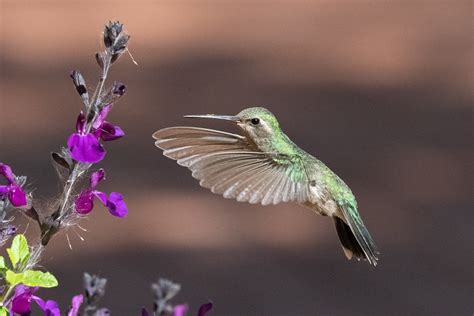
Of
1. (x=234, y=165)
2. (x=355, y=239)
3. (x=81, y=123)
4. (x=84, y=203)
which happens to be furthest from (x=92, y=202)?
(x=355, y=239)

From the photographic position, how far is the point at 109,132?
135cm

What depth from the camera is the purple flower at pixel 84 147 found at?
1.23 metres

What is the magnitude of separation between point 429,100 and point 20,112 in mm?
2961

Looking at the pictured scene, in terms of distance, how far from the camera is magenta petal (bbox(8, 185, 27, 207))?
129 centimetres

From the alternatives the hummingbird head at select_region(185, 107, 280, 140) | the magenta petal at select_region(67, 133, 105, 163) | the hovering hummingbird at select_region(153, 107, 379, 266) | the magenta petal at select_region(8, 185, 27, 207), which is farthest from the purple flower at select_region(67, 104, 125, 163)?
the hummingbird head at select_region(185, 107, 280, 140)

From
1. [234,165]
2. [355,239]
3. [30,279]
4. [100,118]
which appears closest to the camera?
[30,279]

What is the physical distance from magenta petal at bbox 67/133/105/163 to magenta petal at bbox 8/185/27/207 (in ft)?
0.36

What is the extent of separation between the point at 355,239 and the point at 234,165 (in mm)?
318

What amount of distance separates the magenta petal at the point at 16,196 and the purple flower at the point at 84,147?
110 millimetres

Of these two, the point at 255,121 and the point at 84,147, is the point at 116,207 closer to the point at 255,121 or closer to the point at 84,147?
the point at 84,147

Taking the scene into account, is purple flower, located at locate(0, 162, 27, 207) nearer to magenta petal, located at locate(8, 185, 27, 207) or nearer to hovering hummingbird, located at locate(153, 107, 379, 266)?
magenta petal, located at locate(8, 185, 27, 207)

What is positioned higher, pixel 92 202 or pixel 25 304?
pixel 92 202

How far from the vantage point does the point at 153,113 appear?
672 cm

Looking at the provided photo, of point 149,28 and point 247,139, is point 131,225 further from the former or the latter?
point 247,139
